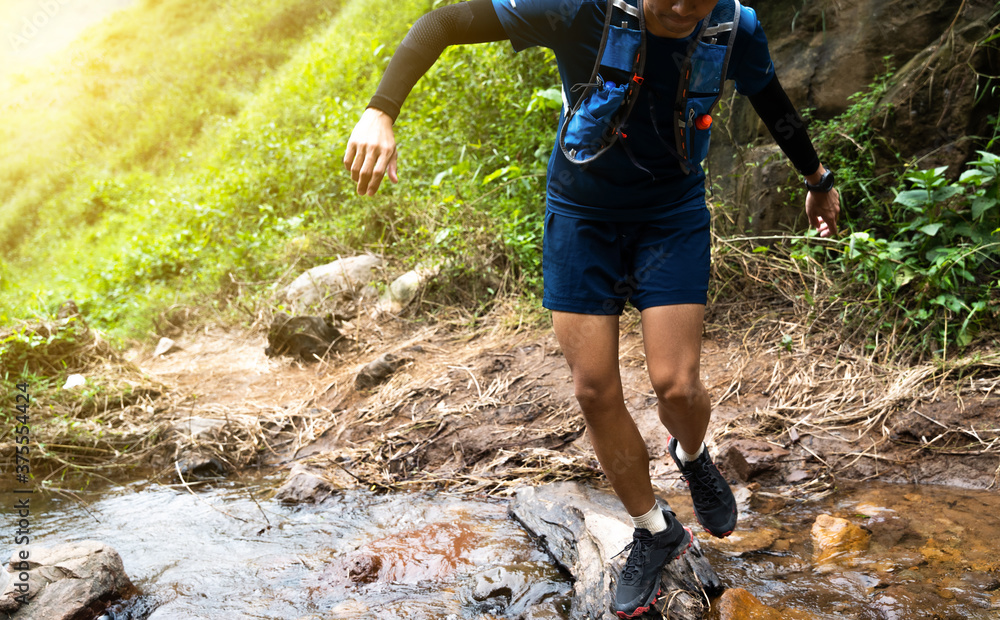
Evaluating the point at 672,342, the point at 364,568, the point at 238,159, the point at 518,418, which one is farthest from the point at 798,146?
the point at 238,159

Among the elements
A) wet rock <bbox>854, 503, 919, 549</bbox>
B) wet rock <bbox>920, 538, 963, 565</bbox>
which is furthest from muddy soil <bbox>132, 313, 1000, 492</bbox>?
wet rock <bbox>920, 538, 963, 565</bbox>

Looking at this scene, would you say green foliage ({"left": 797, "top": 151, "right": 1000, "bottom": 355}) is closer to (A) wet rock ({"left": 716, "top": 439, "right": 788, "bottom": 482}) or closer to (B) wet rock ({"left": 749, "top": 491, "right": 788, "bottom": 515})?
(A) wet rock ({"left": 716, "top": 439, "right": 788, "bottom": 482})

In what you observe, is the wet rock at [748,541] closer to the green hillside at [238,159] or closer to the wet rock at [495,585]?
the wet rock at [495,585]

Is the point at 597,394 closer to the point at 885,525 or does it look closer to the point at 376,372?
the point at 885,525

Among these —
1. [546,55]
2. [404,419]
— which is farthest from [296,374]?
[546,55]

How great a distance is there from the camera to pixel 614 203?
190 centimetres

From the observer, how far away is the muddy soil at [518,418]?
2.87 metres

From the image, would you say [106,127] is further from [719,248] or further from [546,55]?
[719,248]

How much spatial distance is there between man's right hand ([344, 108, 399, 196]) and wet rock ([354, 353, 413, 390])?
2.74m

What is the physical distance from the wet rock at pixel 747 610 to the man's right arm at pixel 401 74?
1.63m

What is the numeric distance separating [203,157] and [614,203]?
10963 millimetres

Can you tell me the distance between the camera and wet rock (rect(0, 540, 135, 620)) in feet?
6.88

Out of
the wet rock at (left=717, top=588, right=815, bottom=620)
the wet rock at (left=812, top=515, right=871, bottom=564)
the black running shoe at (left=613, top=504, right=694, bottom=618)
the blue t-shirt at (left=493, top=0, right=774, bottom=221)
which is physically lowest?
the wet rock at (left=812, top=515, right=871, bottom=564)

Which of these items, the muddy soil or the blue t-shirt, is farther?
the muddy soil
